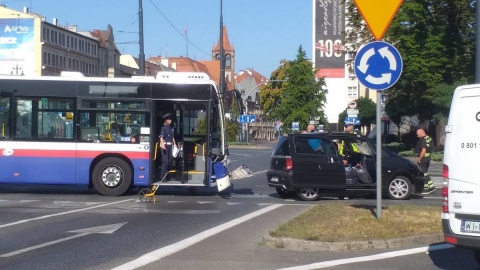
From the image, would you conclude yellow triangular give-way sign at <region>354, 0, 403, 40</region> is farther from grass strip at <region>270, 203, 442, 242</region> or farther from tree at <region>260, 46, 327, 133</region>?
tree at <region>260, 46, 327, 133</region>

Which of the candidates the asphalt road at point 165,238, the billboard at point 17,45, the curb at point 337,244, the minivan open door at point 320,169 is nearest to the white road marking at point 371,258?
the asphalt road at point 165,238

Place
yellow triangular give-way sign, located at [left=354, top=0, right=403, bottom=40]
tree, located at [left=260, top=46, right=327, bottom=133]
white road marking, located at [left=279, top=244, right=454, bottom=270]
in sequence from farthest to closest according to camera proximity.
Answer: tree, located at [left=260, top=46, right=327, bottom=133] < yellow triangular give-way sign, located at [left=354, top=0, right=403, bottom=40] < white road marking, located at [left=279, top=244, right=454, bottom=270]

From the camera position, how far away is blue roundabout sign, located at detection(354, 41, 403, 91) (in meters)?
13.4

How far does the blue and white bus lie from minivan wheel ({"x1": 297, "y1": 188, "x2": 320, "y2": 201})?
76.1 inches

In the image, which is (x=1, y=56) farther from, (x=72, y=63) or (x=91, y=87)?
(x=91, y=87)

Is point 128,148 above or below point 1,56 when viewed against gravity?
below

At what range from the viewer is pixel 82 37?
351 feet

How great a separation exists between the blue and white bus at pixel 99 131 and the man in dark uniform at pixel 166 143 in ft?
0.80

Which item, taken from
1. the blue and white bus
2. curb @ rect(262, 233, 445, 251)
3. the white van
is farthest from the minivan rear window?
the white van

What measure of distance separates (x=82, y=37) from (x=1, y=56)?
2117 centimetres

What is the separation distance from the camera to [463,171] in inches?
382

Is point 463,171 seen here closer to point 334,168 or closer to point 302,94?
point 334,168

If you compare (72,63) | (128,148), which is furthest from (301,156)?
(72,63)

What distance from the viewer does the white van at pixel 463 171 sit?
31.4ft
